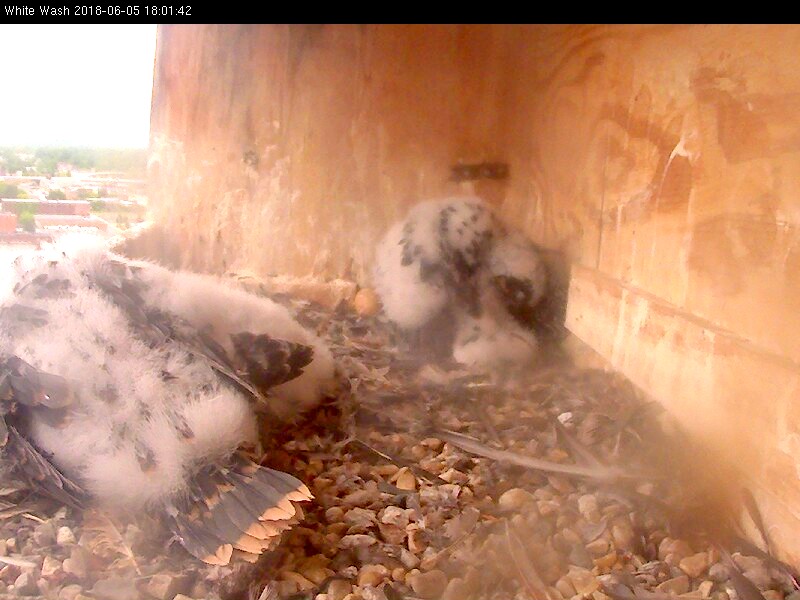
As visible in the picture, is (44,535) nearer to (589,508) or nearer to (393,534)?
(393,534)

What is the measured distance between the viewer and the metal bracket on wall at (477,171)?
2.85 ft

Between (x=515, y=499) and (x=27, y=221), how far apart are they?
1.95ft

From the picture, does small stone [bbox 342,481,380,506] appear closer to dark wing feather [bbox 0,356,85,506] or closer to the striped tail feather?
the striped tail feather

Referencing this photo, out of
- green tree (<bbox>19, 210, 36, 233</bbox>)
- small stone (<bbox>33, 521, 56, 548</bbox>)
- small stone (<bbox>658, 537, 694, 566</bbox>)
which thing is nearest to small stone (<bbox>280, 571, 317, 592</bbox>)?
A: small stone (<bbox>33, 521, 56, 548</bbox>)

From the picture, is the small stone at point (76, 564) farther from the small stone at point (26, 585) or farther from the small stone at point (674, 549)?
the small stone at point (674, 549)

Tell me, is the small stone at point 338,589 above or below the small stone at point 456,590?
below

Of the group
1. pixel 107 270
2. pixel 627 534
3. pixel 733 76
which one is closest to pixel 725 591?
pixel 627 534

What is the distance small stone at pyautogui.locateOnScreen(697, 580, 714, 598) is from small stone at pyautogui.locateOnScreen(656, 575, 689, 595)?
0.01 m

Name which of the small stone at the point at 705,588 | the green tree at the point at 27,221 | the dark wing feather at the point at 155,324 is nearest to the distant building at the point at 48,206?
the green tree at the point at 27,221

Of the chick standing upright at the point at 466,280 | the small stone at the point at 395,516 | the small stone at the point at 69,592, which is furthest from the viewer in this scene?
the chick standing upright at the point at 466,280

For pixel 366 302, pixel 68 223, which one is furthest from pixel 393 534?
pixel 68 223

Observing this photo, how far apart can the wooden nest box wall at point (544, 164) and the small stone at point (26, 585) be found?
1.33 ft

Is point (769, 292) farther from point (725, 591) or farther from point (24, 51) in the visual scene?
point (24, 51)

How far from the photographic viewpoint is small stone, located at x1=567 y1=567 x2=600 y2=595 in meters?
0.60
